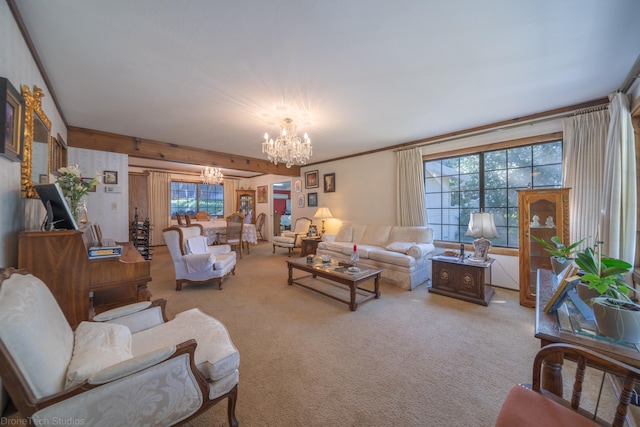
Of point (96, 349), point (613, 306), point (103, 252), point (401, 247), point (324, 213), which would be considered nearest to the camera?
point (613, 306)

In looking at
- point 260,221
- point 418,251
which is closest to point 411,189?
point 418,251

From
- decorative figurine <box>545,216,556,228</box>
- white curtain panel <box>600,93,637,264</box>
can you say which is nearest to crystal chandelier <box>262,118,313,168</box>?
decorative figurine <box>545,216,556,228</box>

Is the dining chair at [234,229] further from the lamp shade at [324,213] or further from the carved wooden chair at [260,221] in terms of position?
the carved wooden chair at [260,221]

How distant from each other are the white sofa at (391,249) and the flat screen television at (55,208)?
10.5 feet

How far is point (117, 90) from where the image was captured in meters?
2.55

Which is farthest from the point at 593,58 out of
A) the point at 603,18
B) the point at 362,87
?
the point at 362,87

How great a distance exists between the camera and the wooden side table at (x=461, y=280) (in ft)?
10.2

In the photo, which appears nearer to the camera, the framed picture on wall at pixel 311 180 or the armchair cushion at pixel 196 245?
the armchair cushion at pixel 196 245

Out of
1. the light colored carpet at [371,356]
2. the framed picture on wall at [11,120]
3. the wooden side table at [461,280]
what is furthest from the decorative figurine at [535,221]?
the framed picture on wall at [11,120]

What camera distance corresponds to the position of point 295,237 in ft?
20.0

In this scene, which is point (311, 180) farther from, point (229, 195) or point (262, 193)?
point (229, 195)

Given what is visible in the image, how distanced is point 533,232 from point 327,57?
10.7ft

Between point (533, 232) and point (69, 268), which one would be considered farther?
point (533, 232)

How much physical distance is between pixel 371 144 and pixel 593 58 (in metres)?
3.07
